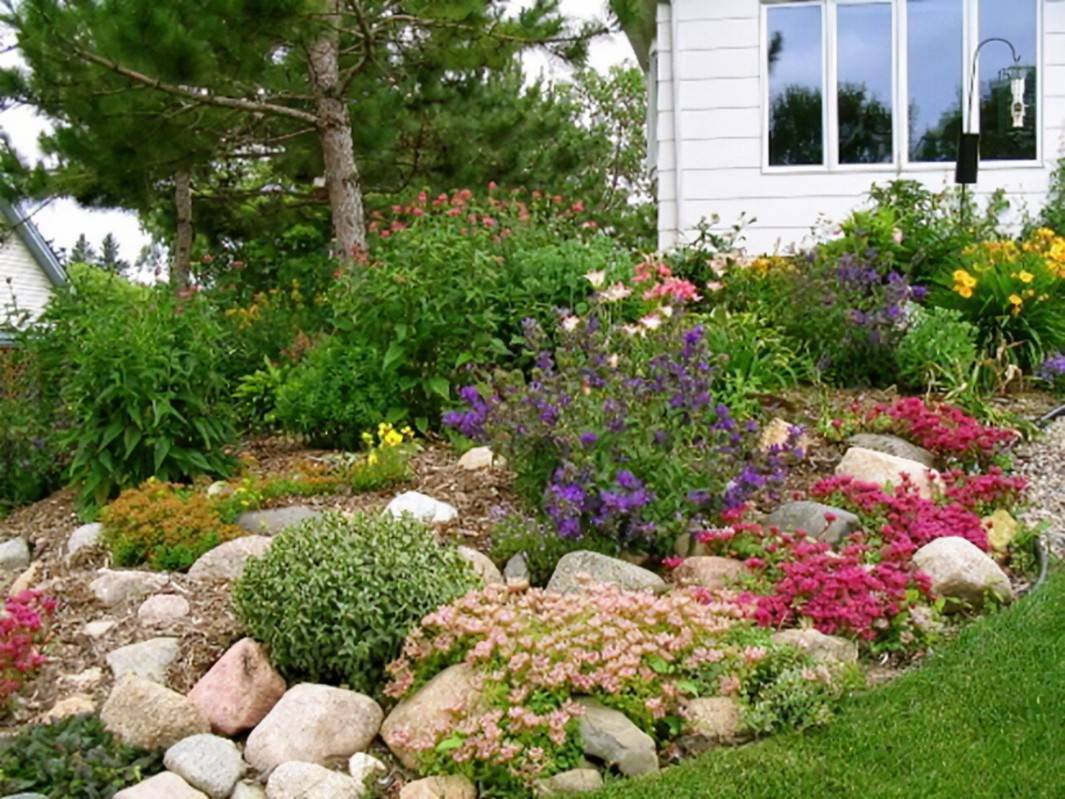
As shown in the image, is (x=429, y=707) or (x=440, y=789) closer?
(x=440, y=789)

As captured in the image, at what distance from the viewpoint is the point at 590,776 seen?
357 centimetres

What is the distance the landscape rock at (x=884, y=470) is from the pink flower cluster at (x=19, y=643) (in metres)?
3.63

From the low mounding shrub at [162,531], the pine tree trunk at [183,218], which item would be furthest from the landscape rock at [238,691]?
the pine tree trunk at [183,218]

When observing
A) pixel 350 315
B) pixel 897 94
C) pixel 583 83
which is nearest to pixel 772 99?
pixel 897 94

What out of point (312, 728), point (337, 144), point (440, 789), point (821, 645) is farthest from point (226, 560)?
point (337, 144)

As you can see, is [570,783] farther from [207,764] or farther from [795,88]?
[795,88]

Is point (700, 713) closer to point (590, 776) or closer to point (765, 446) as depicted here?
point (590, 776)

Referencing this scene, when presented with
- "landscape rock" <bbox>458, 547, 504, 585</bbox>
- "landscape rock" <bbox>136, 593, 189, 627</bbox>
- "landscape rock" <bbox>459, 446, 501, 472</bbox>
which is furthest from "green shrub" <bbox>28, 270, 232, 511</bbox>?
"landscape rock" <bbox>458, 547, 504, 585</bbox>

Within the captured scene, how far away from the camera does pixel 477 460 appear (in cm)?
638

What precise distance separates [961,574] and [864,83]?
7042mm

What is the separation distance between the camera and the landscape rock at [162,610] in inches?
183

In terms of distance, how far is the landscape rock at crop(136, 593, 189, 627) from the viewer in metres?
4.64

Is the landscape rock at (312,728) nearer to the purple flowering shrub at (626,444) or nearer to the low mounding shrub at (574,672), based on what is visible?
the low mounding shrub at (574,672)

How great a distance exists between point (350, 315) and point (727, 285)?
3026 mm
